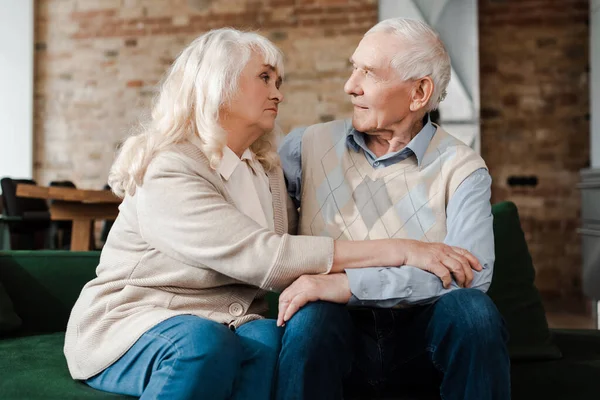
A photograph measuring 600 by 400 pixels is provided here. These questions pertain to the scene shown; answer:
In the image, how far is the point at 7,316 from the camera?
201 cm

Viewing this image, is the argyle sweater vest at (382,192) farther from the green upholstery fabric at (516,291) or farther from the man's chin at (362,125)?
the green upholstery fabric at (516,291)

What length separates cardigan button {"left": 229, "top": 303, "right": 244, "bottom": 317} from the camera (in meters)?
1.53

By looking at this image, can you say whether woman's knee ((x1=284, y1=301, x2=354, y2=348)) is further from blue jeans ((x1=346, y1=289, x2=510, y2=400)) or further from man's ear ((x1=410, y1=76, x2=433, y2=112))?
man's ear ((x1=410, y1=76, x2=433, y2=112))

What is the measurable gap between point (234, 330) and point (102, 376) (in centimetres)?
31

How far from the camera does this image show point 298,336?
4.42 ft

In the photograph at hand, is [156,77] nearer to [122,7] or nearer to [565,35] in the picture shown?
[122,7]

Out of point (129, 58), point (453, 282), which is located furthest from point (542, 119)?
point (453, 282)

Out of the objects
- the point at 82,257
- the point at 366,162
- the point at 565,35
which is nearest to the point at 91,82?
the point at 565,35

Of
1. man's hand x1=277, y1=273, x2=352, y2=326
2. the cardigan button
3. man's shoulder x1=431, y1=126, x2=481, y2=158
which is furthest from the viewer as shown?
man's shoulder x1=431, y1=126, x2=481, y2=158

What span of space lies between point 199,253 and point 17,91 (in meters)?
6.22

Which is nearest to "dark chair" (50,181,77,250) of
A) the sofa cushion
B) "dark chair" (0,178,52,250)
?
"dark chair" (0,178,52,250)

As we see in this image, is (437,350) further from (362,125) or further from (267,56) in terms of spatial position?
(267,56)

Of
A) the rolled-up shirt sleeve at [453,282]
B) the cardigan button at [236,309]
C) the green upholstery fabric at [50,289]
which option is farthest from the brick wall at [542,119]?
the cardigan button at [236,309]

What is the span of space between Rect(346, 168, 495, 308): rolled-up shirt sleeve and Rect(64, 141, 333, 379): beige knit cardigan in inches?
4.1
